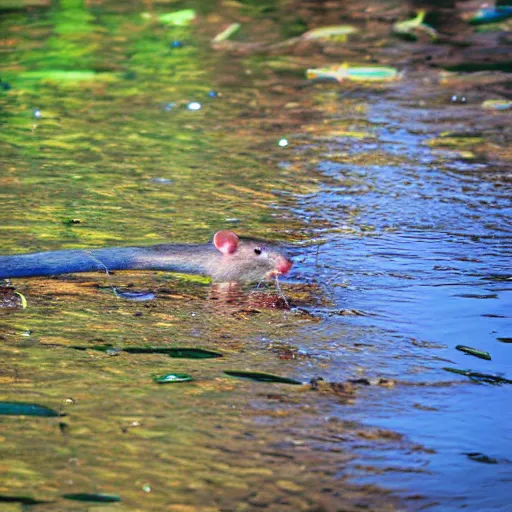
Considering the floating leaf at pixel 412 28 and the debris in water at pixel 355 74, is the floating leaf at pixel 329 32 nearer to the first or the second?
the floating leaf at pixel 412 28

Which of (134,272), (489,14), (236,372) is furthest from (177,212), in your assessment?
(489,14)

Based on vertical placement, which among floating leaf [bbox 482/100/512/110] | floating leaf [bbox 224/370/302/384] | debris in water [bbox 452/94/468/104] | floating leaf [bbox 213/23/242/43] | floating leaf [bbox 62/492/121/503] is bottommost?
debris in water [bbox 452/94/468/104]

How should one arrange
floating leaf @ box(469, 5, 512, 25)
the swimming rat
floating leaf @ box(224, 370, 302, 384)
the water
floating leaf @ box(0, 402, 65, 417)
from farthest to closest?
floating leaf @ box(469, 5, 512, 25)
the swimming rat
floating leaf @ box(224, 370, 302, 384)
floating leaf @ box(0, 402, 65, 417)
the water

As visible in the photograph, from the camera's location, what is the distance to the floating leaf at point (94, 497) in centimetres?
359

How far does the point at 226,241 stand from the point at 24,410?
2.28m

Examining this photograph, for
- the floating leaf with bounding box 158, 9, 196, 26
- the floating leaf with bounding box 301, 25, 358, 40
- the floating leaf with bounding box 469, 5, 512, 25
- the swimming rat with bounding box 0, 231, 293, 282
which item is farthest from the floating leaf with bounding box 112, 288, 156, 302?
the floating leaf with bounding box 469, 5, 512, 25

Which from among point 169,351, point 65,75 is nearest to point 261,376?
point 169,351

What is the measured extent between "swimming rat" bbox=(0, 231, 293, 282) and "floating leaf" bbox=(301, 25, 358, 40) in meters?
6.87

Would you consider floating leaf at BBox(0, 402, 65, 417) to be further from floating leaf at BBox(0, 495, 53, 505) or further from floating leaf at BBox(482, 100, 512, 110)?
floating leaf at BBox(482, 100, 512, 110)

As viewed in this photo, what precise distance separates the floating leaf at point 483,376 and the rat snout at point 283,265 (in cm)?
158

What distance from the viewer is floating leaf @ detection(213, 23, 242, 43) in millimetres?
12659

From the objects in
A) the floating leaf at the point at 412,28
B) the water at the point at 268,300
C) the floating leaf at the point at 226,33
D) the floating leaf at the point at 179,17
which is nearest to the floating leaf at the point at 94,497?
the water at the point at 268,300

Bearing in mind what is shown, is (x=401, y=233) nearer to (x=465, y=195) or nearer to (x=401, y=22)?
(x=465, y=195)

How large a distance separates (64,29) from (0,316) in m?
8.38
